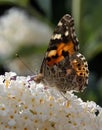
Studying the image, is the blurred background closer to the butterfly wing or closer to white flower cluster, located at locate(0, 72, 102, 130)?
the butterfly wing

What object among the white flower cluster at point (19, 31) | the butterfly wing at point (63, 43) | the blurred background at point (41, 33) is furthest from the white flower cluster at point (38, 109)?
the white flower cluster at point (19, 31)

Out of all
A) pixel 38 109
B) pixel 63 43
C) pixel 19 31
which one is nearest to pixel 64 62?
pixel 63 43

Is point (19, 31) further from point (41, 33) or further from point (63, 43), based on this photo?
point (63, 43)

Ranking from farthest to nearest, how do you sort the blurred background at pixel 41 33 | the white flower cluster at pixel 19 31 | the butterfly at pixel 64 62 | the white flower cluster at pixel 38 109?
the white flower cluster at pixel 19 31
the blurred background at pixel 41 33
the butterfly at pixel 64 62
the white flower cluster at pixel 38 109

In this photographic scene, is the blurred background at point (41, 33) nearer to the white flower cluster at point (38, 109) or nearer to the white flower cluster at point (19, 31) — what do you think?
the white flower cluster at point (19, 31)

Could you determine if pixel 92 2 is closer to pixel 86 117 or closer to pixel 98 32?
pixel 98 32

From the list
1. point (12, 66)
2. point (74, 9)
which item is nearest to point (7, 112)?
point (74, 9)
